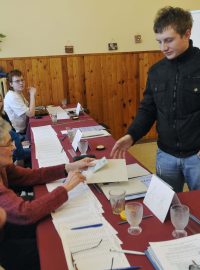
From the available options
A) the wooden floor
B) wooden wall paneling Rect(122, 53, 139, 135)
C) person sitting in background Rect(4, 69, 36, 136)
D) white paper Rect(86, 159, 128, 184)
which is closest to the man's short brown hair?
white paper Rect(86, 159, 128, 184)

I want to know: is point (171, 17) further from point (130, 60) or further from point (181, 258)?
point (130, 60)

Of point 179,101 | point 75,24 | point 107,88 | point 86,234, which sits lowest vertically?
point 86,234

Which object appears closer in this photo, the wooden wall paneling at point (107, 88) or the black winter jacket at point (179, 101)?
the black winter jacket at point (179, 101)

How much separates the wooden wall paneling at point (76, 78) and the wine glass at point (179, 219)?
3.83 m

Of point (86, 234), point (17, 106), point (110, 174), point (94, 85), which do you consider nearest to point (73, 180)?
point (110, 174)

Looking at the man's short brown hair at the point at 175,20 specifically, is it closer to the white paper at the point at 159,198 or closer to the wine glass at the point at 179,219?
the white paper at the point at 159,198

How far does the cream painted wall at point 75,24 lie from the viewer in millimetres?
4418

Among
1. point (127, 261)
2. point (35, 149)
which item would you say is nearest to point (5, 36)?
point (35, 149)

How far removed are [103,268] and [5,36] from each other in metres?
4.05

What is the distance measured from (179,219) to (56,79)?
3.87 meters

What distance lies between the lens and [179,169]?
182 centimetres

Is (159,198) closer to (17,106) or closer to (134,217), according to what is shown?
(134,217)

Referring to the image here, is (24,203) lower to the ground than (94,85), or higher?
lower

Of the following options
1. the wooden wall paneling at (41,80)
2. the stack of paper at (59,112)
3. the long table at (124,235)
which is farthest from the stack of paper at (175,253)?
the wooden wall paneling at (41,80)
